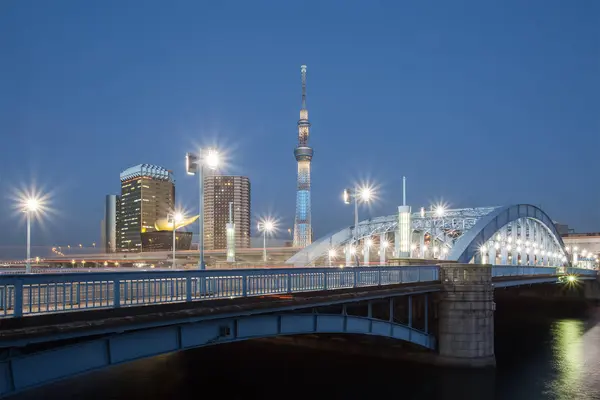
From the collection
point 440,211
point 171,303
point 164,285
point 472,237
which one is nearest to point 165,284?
point 164,285

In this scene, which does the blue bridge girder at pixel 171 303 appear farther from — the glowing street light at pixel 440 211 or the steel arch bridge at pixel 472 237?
the glowing street light at pixel 440 211

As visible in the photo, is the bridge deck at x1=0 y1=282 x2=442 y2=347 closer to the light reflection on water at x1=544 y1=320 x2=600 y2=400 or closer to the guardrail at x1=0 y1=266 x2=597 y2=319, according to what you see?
the guardrail at x1=0 y1=266 x2=597 y2=319

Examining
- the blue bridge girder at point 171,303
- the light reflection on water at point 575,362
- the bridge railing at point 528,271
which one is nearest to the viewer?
the blue bridge girder at point 171,303

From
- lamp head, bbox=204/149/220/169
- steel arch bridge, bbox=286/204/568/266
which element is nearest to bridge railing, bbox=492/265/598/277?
steel arch bridge, bbox=286/204/568/266

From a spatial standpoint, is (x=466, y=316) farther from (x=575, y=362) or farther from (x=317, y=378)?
(x=575, y=362)

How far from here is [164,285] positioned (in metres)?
18.9

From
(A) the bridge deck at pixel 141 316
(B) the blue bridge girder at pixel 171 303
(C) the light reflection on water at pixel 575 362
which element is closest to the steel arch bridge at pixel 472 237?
(C) the light reflection on water at pixel 575 362

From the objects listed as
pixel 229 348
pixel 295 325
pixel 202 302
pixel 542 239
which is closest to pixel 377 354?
pixel 229 348

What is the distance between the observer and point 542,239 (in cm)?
8725

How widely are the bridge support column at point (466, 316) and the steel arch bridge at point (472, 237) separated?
24.4m

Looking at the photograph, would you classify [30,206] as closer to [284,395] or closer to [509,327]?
[284,395]

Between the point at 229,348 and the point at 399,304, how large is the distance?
16782 millimetres

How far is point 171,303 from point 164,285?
120cm

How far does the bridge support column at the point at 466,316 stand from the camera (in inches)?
1326
